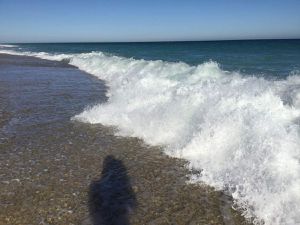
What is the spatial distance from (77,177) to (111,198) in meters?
1.20

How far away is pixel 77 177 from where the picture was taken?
725cm

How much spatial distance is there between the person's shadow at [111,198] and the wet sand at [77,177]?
0.10 m

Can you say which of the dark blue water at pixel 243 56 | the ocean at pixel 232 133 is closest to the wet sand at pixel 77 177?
the ocean at pixel 232 133

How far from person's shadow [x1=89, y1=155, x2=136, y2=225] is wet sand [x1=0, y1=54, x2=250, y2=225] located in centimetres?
10

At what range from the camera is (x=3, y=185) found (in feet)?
22.5

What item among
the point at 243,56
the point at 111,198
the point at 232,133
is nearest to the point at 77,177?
the point at 111,198

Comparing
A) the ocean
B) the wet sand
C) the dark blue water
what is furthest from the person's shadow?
the dark blue water

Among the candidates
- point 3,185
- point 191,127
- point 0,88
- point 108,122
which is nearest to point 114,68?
point 0,88

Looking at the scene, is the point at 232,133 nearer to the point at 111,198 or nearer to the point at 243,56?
the point at 111,198

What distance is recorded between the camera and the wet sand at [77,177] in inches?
229

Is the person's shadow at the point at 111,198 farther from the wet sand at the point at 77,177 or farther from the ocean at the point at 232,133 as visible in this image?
the ocean at the point at 232,133

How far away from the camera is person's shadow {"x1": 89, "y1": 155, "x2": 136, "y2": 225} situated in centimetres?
574

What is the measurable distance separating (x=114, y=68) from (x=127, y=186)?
72.2ft

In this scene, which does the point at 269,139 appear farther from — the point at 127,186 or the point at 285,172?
the point at 127,186
